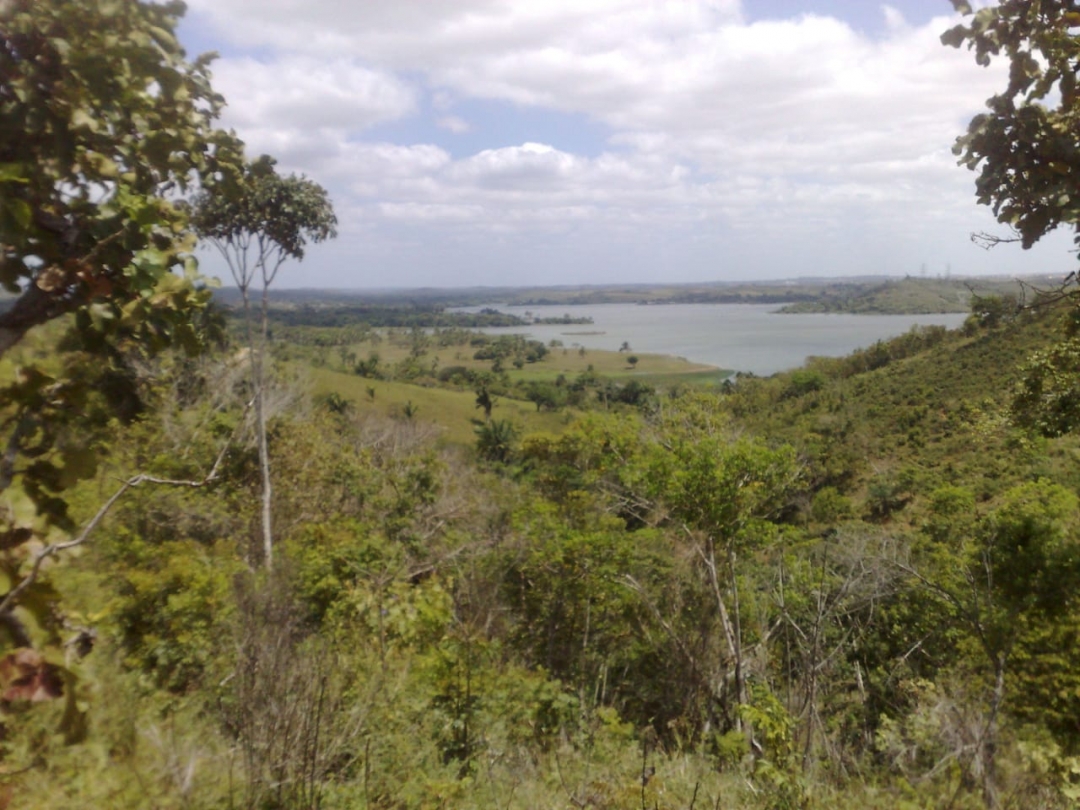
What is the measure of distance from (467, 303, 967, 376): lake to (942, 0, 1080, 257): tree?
2528 inches

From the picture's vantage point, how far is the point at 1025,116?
2.40 m

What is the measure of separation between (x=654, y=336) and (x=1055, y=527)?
364ft

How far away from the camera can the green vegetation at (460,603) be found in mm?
1439

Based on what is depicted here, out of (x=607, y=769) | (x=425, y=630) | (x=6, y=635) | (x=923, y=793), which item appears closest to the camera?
(x=6, y=635)

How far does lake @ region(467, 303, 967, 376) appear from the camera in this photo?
79.3 metres

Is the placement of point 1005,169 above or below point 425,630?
above

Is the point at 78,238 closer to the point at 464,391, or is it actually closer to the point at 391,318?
the point at 464,391

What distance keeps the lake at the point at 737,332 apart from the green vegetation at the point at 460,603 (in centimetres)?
5884

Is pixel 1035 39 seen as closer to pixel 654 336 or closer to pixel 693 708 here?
pixel 693 708

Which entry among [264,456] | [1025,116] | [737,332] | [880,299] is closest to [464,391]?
[264,456]

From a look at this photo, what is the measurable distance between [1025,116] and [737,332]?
117 m

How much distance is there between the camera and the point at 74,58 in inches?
54.8

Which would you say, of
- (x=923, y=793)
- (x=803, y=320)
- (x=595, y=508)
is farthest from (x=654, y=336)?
(x=923, y=793)

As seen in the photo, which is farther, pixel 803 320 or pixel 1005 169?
pixel 803 320
